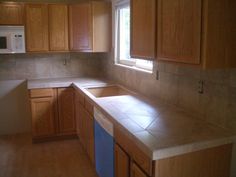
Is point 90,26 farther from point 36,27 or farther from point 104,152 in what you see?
point 104,152

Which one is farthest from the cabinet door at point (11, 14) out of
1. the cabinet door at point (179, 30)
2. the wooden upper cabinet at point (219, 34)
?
the wooden upper cabinet at point (219, 34)

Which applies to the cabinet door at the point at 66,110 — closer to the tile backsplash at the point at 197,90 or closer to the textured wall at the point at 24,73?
the textured wall at the point at 24,73

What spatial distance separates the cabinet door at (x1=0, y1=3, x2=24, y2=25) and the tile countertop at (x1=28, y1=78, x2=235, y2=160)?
1960mm

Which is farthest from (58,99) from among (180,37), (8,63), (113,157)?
(180,37)

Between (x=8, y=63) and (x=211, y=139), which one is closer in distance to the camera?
(x=211, y=139)

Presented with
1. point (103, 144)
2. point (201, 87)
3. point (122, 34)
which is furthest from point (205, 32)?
point (122, 34)

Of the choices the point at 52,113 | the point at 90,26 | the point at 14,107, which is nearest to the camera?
the point at 90,26

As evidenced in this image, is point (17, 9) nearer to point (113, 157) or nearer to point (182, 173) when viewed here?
point (113, 157)

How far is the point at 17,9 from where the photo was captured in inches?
140

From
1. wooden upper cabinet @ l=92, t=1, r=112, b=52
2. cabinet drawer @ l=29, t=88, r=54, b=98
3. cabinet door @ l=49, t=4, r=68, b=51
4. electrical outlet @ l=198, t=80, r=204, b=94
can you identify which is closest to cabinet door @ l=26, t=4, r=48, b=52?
cabinet door @ l=49, t=4, r=68, b=51

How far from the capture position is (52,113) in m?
3.74

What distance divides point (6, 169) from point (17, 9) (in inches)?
85.0

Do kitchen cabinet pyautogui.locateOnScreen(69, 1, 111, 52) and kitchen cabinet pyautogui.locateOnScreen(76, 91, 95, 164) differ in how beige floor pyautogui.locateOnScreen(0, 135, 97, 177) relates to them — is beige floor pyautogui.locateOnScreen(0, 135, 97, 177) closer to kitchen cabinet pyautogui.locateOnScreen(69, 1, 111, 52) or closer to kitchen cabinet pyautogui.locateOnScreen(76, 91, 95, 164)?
kitchen cabinet pyautogui.locateOnScreen(76, 91, 95, 164)

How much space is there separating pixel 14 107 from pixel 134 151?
3.07 m
